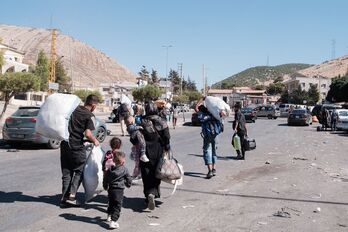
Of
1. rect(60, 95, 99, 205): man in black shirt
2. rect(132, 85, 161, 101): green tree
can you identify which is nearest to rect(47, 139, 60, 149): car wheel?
rect(60, 95, 99, 205): man in black shirt

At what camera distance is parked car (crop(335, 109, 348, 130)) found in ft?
97.3

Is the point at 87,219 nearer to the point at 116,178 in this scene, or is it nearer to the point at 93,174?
the point at 116,178

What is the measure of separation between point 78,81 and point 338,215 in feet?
616

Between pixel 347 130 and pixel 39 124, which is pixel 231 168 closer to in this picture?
pixel 39 124

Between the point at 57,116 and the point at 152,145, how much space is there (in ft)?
5.19

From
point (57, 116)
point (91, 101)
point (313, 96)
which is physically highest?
point (313, 96)

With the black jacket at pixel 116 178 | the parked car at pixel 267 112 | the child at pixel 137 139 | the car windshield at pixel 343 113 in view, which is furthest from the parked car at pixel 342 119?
the black jacket at pixel 116 178

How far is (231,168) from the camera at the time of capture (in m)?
12.4

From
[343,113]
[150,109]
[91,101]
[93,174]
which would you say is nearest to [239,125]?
[150,109]

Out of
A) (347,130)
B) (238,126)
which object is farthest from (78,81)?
(238,126)

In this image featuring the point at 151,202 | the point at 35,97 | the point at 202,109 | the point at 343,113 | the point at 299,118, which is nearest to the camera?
the point at 151,202

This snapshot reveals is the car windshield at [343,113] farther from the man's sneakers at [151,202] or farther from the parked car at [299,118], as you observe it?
the man's sneakers at [151,202]

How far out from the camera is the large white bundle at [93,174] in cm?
737

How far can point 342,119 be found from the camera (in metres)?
30.1
